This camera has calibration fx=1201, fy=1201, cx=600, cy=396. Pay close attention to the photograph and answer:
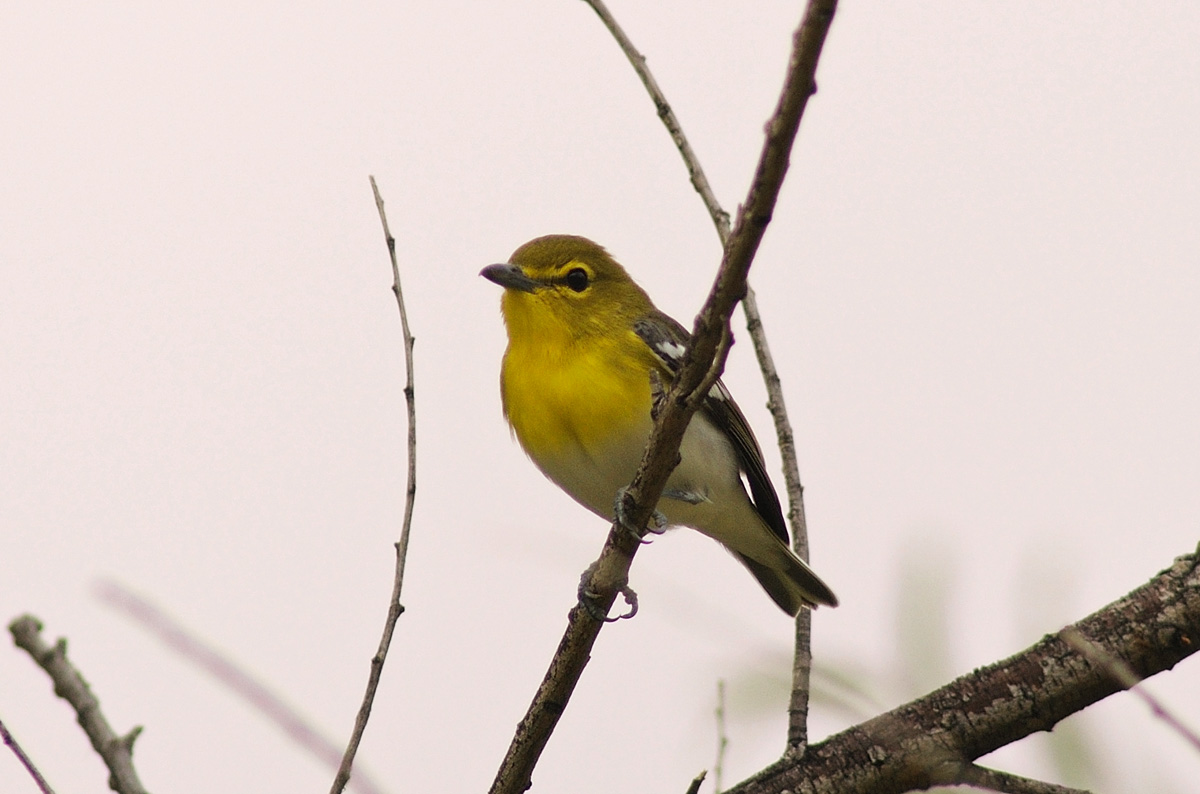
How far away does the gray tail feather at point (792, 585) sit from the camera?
20.1ft

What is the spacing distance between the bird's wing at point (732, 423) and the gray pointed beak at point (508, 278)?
573mm

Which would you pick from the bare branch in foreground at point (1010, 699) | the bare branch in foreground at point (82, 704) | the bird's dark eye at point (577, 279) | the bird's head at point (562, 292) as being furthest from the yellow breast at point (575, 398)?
the bare branch in foreground at point (82, 704)

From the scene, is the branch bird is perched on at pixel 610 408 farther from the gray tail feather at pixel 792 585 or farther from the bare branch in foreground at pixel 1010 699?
the bare branch in foreground at pixel 1010 699

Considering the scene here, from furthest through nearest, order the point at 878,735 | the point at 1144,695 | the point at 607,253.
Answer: the point at 607,253 → the point at 878,735 → the point at 1144,695

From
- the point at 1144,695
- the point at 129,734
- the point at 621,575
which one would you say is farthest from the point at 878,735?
the point at 129,734

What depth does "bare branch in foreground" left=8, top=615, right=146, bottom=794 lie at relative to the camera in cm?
292

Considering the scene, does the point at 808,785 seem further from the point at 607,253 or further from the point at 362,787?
the point at 607,253

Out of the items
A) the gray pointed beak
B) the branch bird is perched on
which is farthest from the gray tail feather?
the gray pointed beak

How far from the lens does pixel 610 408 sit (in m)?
5.30

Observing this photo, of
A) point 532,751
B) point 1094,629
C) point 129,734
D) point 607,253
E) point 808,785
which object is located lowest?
point 129,734

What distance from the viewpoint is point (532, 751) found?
133 inches

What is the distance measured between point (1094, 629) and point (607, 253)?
4.07m

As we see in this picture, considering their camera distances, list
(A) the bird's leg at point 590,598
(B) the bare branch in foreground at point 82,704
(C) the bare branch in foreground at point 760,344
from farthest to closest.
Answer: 1. (C) the bare branch in foreground at point 760,344
2. (A) the bird's leg at point 590,598
3. (B) the bare branch in foreground at point 82,704

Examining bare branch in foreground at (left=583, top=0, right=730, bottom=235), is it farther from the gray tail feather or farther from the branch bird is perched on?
the gray tail feather
